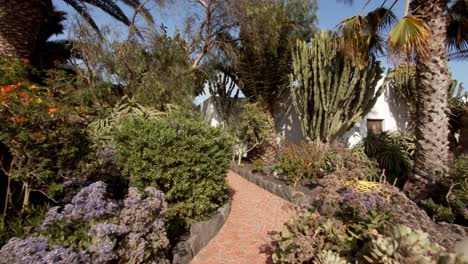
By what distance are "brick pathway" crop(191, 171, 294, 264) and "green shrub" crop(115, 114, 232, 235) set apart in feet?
1.63

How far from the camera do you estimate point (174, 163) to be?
3.70 m

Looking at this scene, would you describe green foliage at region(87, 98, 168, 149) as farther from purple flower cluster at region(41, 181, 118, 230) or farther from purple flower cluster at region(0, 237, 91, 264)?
purple flower cluster at region(0, 237, 91, 264)

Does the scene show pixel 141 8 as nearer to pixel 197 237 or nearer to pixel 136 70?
pixel 136 70

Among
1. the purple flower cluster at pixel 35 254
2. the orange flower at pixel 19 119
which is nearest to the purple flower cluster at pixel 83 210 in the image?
the purple flower cluster at pixel 35 254

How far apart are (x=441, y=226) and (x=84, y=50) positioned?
355 inches

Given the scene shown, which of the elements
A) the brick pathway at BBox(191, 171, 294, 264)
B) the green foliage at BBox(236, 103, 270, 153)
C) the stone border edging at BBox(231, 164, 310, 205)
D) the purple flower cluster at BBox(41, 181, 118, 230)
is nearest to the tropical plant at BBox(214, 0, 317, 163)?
the green foliage at BBox(236, 103, 270, 153)

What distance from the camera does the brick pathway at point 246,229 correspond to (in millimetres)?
3246

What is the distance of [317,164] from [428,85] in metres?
2.81

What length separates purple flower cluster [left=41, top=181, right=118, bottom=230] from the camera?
224 centimetres

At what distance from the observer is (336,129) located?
7496 millimetres

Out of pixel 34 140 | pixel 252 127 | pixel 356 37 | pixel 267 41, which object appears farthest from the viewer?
pixel 252 127

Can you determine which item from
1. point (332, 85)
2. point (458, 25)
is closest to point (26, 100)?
point (332, 85)

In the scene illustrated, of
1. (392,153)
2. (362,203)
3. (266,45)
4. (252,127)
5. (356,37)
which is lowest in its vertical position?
(362,203)

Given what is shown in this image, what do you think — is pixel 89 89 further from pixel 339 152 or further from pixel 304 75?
pixel 339 152
